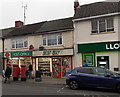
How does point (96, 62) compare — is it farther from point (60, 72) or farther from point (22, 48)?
point (22, 48)

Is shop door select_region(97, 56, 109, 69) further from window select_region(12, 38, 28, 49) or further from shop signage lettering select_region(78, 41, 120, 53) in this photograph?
window select_region(12, 38, 28, 49)

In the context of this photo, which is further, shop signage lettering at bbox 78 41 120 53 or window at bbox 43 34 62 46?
window at bbox 43 34 62 46

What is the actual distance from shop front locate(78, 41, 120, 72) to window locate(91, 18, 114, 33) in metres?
1.39

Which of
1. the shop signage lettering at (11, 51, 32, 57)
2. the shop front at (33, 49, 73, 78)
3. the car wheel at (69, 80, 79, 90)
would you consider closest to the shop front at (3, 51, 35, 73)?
the shop signage lettering at (11, 51, 32, 57)

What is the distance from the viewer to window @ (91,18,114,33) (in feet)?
51.0

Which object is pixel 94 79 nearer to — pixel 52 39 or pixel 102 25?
pixel 102 25

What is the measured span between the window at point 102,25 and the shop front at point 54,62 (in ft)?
11.0

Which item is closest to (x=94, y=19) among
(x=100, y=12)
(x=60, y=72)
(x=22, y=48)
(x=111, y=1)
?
(x=100, y=12)

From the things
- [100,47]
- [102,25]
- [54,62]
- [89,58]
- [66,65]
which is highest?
[102,25]

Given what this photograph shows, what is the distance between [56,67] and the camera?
18.3m

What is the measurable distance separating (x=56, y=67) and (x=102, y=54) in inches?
216

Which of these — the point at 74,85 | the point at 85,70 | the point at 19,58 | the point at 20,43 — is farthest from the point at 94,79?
the point at 20,43

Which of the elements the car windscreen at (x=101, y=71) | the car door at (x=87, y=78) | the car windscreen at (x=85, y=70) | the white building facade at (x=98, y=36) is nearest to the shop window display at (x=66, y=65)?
the white building facade at (x=98, y=36)

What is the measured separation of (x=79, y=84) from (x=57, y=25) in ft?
32.7
